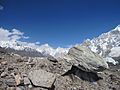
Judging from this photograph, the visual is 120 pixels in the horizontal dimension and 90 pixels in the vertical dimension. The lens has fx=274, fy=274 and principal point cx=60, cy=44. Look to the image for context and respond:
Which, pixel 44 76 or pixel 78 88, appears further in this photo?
pixel 78 88

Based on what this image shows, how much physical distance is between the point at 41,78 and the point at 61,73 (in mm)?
3467

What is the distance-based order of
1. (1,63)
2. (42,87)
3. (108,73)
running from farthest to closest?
(108,73), (1,63), (42,87)

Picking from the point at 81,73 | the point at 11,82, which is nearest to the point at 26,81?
Result: the point at 11,82

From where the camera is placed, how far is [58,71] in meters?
24.9

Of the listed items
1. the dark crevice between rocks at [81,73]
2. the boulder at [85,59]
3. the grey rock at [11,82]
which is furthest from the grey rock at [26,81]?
the boulder at [85,59]

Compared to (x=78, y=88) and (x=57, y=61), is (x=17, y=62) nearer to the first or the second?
(x=57, y=61)

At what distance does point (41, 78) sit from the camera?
21.6 m

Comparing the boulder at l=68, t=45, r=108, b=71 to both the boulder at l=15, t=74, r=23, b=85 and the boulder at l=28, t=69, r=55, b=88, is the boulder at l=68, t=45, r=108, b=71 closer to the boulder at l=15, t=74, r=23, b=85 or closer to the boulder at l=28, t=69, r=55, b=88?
the boulder at l=28, t=69, r=55, b=88

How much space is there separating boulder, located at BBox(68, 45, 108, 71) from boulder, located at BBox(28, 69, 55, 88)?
4.10m

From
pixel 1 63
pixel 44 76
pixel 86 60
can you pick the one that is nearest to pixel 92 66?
pixel 86 60

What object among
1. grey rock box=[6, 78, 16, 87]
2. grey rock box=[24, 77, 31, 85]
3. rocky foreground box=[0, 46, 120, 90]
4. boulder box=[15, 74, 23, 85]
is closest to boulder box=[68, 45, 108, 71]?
rocky foreground box=[0, 46, 120, 90]

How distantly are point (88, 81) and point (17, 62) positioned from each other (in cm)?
690

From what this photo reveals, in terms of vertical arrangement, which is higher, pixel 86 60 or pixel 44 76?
pixel 86 60

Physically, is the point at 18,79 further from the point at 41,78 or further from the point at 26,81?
the point at 41,78
